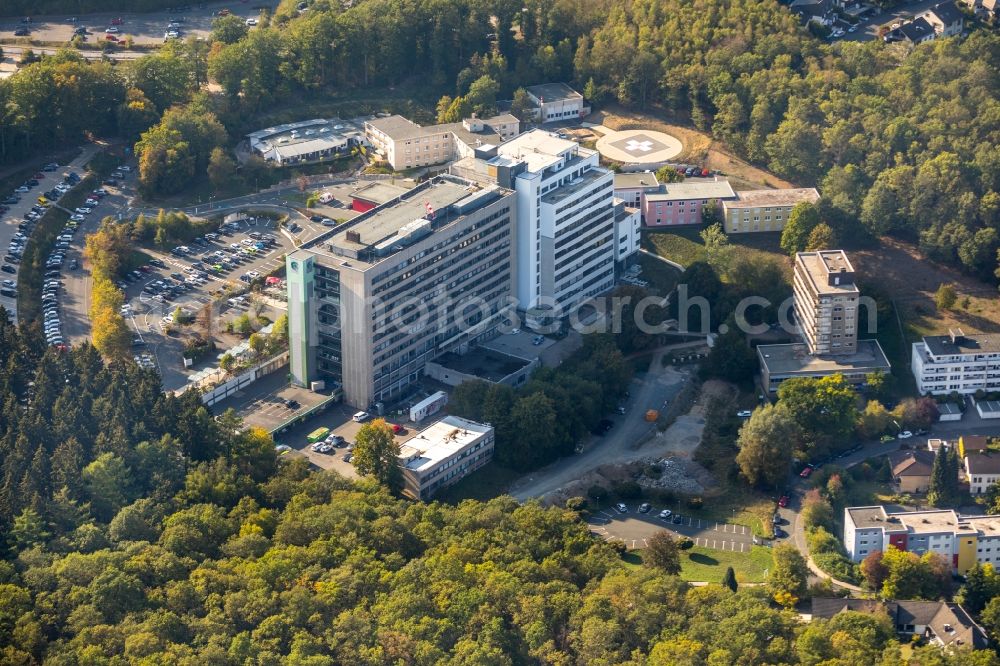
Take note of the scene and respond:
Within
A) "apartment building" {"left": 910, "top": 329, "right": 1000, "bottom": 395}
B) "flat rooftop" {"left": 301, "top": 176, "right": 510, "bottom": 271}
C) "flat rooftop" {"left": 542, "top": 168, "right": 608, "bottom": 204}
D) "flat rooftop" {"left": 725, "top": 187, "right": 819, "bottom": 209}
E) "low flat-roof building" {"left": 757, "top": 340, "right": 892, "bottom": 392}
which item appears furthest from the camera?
"flat rooftop" {"left": 725, "top": 187, "right": 819, "bottom": 209}

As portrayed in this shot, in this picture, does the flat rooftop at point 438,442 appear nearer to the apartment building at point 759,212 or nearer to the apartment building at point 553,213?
the apartment building at point 553,213

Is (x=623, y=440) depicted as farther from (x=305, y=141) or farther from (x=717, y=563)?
(x=305, y=141)

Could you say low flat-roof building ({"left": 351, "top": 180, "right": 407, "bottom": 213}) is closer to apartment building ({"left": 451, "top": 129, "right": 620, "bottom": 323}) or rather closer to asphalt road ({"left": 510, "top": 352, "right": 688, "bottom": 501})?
apartment building ({"left": 451, "top": 129, "right": 620, "bottom": 323})

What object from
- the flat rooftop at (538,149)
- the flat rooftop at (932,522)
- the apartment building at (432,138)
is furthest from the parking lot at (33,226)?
the flat rooftop at (932,522)

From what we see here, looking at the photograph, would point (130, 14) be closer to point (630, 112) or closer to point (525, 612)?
point (630, 112)

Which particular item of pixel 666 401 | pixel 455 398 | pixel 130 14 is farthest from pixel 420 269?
pixel 130 14

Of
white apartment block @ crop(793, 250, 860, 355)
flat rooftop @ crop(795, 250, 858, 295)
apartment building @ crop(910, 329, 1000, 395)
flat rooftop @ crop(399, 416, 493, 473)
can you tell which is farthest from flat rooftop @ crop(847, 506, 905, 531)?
flat rooftop @ crop(399, 416, 493, 473)
